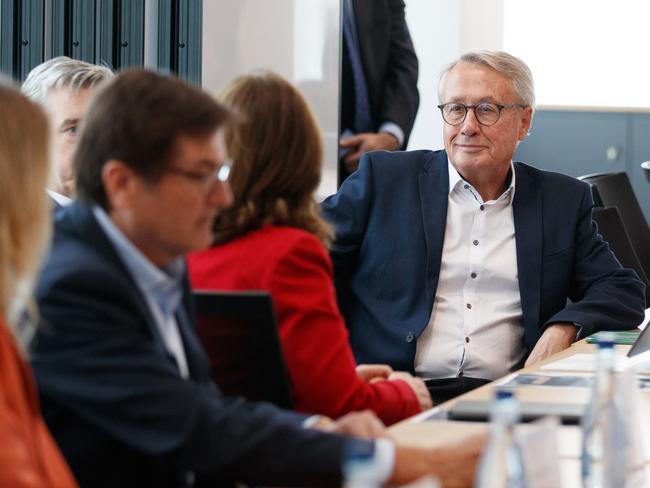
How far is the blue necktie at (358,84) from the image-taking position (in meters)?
4.73

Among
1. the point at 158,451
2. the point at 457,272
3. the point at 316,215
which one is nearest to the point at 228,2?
the point at 457,272

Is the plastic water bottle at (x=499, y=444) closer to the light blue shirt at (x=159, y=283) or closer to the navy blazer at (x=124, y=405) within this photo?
the navy blazer at (x=124, y=405)

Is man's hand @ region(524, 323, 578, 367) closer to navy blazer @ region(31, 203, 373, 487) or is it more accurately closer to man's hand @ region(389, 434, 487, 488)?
man's hand @ region(389, 434, 487, 488)

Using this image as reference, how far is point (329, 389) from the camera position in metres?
2.19

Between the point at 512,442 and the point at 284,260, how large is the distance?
813mm

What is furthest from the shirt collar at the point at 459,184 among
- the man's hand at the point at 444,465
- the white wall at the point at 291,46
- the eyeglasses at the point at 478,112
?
the man's hand at the point at 444,465

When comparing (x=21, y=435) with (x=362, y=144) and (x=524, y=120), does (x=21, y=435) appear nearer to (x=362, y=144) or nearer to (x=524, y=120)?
(x=524, y=120)

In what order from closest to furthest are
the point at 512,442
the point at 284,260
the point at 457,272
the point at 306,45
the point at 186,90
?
1. the point at 512,442
2. the point at 186,90
3. the point at 284,260
4. the point at 457,272
5. the point at 306,45

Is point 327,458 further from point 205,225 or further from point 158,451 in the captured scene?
point 205,225

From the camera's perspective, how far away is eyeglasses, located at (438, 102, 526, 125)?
3561 millimetres

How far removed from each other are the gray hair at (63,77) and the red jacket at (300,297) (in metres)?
1.15

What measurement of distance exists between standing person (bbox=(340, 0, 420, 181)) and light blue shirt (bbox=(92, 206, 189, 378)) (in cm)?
288

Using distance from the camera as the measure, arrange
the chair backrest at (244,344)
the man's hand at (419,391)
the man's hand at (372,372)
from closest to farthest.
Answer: the chair backrest at (244,344), the man's hand at (419,391), the man's hand at (372,372)

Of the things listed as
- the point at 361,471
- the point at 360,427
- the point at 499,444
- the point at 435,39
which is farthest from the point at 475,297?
the point at 435,39
